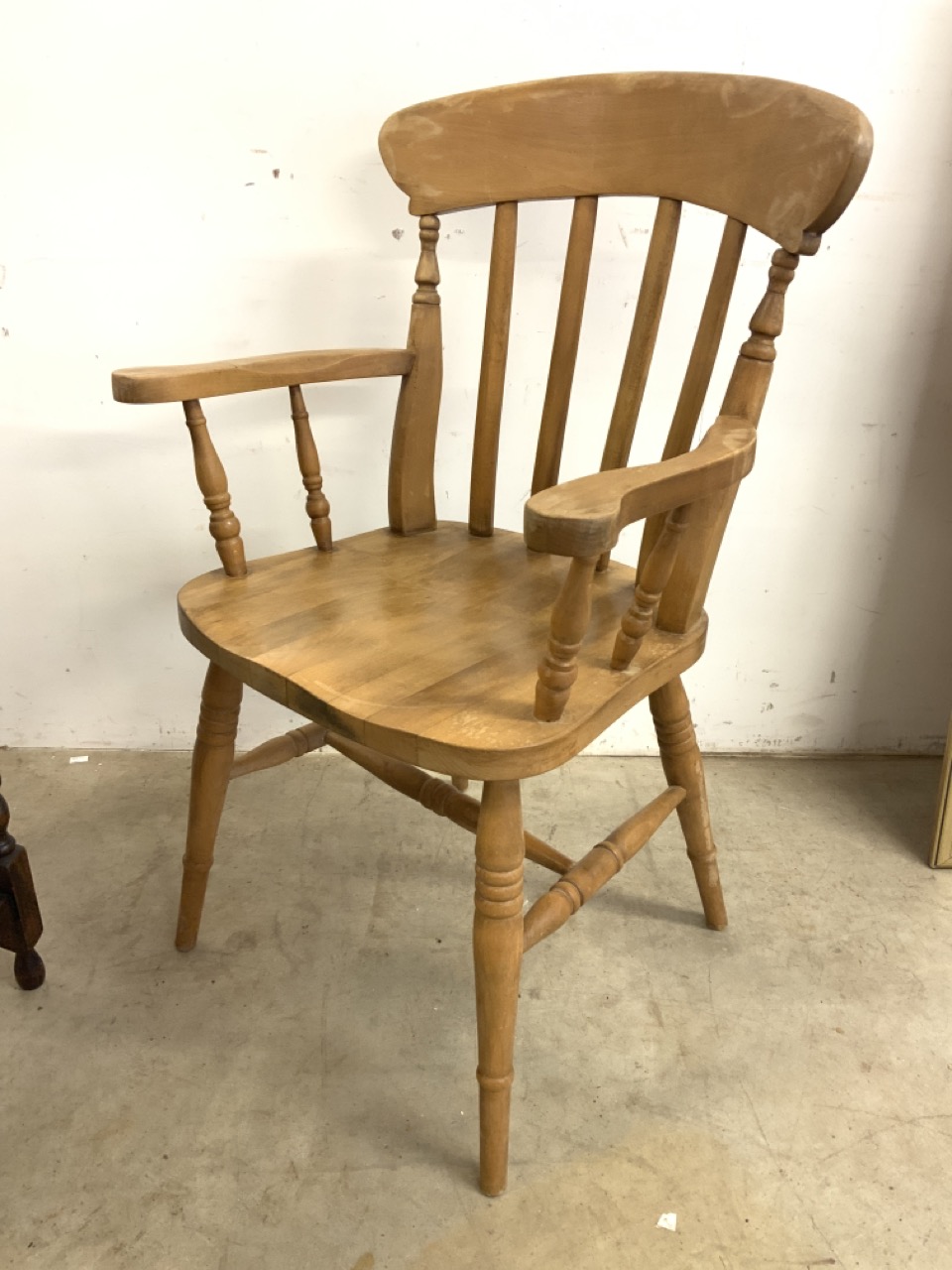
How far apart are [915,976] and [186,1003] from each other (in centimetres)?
87

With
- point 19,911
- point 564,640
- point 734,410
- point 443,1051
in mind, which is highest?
point 734,410

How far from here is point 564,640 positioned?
0.70 metres

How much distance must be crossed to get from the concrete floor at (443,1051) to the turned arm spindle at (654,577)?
0.52 meters

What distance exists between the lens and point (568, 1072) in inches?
39.7

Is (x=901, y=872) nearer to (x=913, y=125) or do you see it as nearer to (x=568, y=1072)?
(x=568, y=1072)

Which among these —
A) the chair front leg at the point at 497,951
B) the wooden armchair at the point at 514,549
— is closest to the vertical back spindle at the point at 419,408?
the wooden armchair at the point at 514,549

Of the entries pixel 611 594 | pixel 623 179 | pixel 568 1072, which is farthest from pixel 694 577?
pixel 568 1072

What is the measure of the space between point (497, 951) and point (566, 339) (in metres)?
0.66

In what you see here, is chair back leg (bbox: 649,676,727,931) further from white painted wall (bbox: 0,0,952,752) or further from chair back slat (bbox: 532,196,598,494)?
white painted wall (bbox: 0,0,952,752)

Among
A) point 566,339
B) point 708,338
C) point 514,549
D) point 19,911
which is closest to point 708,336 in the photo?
point 708,338

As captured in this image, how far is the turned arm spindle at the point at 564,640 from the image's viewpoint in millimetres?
672

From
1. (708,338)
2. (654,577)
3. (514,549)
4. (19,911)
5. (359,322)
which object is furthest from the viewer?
(359,322)

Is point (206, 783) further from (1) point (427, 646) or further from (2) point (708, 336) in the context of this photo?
(2) point (708, 336)

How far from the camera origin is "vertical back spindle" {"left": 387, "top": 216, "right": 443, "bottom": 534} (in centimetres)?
110
